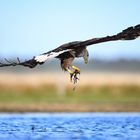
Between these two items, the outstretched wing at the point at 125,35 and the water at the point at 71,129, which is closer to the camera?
the outstretched wing at the point at 125,35

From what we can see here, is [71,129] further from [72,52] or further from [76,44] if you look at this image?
[76,44]

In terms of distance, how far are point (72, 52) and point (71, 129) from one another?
2.94 meters

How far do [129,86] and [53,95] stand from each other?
15.4 feet

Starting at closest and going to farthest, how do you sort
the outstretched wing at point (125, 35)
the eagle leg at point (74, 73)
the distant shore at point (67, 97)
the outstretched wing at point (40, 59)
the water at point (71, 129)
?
the outstretched wing at point (125, 35), the outstretched wing at point (40, 59), the eagle leg at point (74, 73), the water at point (71, 129), the distant shore at point (67, 97)

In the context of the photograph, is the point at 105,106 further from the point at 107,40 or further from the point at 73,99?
the point at 107,40

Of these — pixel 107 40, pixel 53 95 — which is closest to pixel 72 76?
pixel 107 40

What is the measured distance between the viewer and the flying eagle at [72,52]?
15.5 meters

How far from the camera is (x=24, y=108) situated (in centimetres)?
2803

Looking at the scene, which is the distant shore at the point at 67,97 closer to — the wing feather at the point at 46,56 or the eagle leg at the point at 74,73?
the eagle leg at the point at 74,73

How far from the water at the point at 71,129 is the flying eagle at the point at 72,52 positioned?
5.32 ft

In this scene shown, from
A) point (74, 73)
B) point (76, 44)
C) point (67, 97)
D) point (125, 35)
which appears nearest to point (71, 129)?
point (74, 73)

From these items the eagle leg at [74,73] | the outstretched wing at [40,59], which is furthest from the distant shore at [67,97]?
the outstretched wing at [40,59]

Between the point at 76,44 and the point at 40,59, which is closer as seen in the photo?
the point at 40,59

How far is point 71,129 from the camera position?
1862cm
